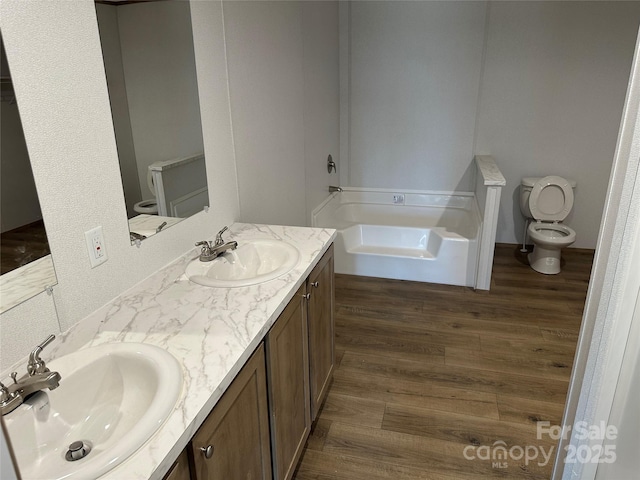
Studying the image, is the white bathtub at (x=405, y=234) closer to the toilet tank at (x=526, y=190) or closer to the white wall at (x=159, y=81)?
the toilet tank at (x=526, y=190)


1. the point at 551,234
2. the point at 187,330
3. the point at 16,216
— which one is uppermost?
the point at 16,216

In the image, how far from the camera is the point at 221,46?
2.17m

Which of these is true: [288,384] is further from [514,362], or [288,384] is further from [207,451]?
[514,362]

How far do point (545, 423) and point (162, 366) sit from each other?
189cm

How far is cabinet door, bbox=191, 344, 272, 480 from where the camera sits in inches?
44.4

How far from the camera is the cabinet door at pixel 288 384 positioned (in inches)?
62.0

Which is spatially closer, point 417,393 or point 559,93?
point 417,393

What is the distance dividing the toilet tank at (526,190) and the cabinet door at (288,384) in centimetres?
294

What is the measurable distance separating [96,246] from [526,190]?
12.0 feet

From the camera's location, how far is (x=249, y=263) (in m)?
2.07

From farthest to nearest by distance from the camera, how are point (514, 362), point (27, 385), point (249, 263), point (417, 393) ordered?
1. point (514, 362)
2. point (417, 393)
3. point (249, 263)
4. point (27, 385)

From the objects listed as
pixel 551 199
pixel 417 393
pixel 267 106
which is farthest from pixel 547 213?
pixel 267 106

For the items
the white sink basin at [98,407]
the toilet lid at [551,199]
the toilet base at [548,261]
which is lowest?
the toilet base at [548,261]

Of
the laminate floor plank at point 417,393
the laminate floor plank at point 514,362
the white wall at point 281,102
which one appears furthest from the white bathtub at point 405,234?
the laminate floor plank at point 417,393
